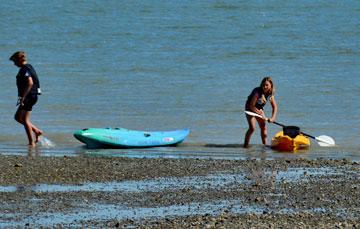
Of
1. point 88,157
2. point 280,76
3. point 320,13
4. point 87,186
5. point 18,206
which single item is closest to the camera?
point 18,206

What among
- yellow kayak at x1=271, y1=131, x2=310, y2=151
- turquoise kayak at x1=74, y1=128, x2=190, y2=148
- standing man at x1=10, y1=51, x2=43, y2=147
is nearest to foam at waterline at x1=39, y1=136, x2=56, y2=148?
standing man at x1=10, y1=51, x2=43, y2=147

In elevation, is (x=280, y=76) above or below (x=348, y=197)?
above

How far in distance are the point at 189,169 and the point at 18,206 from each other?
3.67m

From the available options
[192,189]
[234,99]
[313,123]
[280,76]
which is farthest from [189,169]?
[280,76]

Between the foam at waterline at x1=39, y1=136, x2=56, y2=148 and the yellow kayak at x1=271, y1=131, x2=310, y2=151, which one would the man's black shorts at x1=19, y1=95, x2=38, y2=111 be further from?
the yellow kayak at x1=271, y1=131, x2=310, y2=151

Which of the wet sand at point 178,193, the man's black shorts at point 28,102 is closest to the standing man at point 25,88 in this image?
the man's black shorts at point 28,102

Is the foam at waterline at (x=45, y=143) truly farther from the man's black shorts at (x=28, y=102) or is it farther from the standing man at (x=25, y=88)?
the man's black shorts at (x=28, y=102)

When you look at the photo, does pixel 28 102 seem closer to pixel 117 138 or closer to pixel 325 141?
pixel 117 138

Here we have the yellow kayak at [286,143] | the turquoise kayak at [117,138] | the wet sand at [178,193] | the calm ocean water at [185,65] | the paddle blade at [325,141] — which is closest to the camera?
the wet sand at [178,193]

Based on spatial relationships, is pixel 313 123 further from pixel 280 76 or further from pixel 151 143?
pixel 280 76

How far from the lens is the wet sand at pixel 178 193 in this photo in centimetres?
1098

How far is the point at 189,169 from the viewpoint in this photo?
14812 mm

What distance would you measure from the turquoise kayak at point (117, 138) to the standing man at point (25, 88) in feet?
2.76

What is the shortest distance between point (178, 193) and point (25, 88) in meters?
6.04
